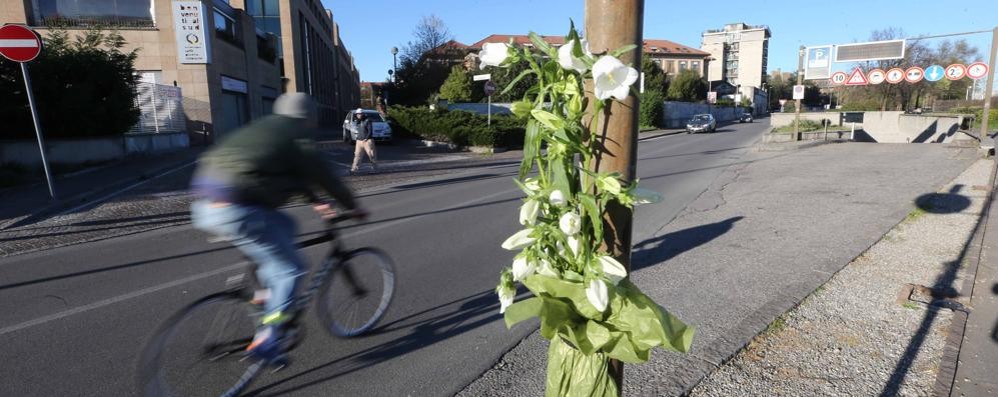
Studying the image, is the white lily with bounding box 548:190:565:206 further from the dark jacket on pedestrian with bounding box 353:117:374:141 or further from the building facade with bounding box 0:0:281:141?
the building facade with bounding box 0:0:281:141

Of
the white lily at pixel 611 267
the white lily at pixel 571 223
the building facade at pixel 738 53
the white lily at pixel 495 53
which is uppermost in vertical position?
the building facade at pixel 738 53

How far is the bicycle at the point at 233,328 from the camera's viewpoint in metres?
2.93

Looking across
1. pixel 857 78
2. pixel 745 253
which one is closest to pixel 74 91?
pixel 745 253

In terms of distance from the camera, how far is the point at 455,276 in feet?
17.5

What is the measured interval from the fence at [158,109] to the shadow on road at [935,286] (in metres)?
19.9

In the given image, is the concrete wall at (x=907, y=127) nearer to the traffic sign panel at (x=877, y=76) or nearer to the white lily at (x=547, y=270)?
the traffic sign panel at (x=877, y=76)

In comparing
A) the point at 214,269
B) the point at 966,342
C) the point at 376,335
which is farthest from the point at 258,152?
the point at 966,342

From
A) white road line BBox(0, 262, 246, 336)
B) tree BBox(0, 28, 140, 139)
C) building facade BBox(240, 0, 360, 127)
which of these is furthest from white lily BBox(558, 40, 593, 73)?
building facade BBox(240, 0, 360, 127)

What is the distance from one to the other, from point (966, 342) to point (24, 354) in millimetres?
6032

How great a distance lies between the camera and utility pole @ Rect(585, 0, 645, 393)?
1.34m

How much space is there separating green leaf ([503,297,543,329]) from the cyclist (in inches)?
83.1

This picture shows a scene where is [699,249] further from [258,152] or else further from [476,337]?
[258,152]

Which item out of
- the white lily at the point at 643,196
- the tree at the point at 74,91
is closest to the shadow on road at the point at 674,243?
the white lily at the point at 643,196

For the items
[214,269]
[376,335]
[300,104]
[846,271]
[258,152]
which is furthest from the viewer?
[214,269]
